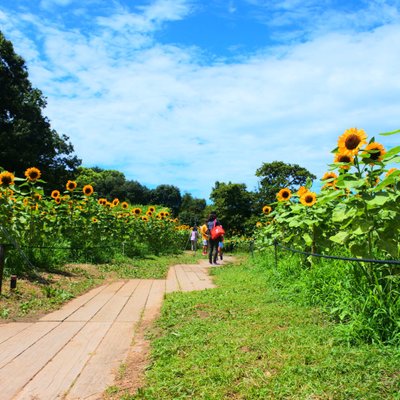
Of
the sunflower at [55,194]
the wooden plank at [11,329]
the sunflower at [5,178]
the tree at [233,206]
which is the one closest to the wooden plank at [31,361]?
the wooden plank at [11,329]

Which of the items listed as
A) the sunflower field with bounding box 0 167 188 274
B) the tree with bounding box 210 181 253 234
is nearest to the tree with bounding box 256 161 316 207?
the tree with bounding box 210 181 253 234

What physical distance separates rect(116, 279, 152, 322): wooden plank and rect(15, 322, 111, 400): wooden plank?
0.56 meters

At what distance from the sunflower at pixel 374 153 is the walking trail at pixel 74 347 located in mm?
2554

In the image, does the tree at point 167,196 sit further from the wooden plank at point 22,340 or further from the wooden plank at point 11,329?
the wooden plank at point 22,340

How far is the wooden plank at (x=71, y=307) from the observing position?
4.69m

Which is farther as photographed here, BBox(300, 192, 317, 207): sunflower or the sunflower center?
BBox(300, 192, 317, 207): sunflower

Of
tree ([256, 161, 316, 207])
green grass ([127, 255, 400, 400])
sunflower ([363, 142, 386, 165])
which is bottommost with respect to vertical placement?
green grass ([127, 255, 400, 400])

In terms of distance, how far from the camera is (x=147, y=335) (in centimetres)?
389

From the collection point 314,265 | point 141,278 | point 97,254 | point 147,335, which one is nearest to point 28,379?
point 147,335

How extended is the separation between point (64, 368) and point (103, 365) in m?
0.29

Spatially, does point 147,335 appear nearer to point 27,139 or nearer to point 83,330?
point 83,330

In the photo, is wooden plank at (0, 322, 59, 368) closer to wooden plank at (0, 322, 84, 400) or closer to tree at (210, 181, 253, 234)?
wooden plank at (0, 322, 84, 400)

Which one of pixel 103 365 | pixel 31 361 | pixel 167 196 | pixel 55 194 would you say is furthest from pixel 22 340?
pixel 167 196

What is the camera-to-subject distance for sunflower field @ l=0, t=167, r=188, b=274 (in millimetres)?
6512
